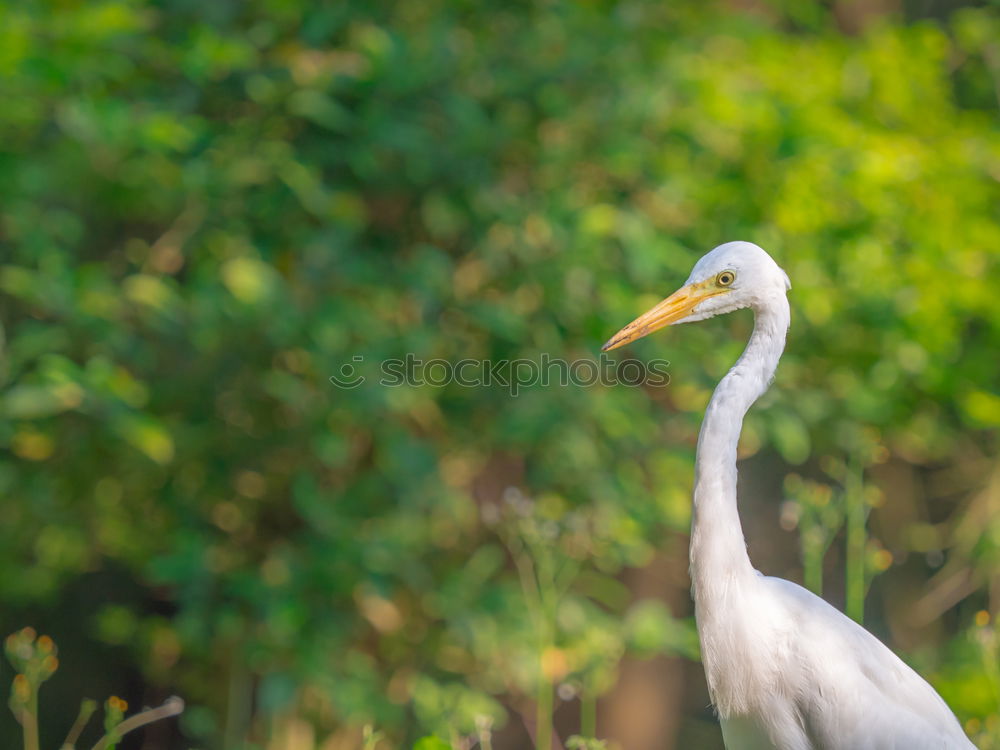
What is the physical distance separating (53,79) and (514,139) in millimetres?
1553

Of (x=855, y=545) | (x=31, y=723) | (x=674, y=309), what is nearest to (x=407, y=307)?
(x=674, y=309)

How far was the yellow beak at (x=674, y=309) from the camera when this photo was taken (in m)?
2.54

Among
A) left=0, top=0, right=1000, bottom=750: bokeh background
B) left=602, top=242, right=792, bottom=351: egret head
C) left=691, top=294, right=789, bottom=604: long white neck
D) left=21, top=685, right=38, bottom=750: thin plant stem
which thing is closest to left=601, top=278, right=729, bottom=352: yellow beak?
left=602, top=242, right=792, bottom=351: egret head

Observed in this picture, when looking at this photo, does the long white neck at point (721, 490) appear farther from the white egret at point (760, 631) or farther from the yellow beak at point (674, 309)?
the yellow beak at point (674, 309)

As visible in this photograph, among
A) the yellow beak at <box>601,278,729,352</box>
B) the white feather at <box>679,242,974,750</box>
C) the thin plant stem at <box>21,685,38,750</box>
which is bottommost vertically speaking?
the thin plant stem at <box>21,685,38,750</box>

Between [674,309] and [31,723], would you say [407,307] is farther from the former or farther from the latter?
[31,723]

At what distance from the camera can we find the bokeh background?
3527mm

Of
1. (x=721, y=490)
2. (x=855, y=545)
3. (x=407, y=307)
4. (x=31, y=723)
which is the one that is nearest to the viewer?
(x=721, y=490)

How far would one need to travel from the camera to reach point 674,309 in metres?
2.55

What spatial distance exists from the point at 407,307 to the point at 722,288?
1632 millimetres

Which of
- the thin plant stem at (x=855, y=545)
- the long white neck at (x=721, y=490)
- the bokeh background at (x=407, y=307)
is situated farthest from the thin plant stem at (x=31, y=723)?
the thin plant stem at (x=855, y=545)

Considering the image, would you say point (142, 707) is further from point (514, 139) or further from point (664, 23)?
point (664, 23)

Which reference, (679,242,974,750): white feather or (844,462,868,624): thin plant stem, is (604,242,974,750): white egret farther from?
(844,462,868,624): thin plant stem

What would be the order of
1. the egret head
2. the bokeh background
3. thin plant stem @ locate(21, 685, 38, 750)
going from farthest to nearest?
1. the bokeh background
2. the egret head
3. thin plant stem @ locate(21, 685, 38, 750)
